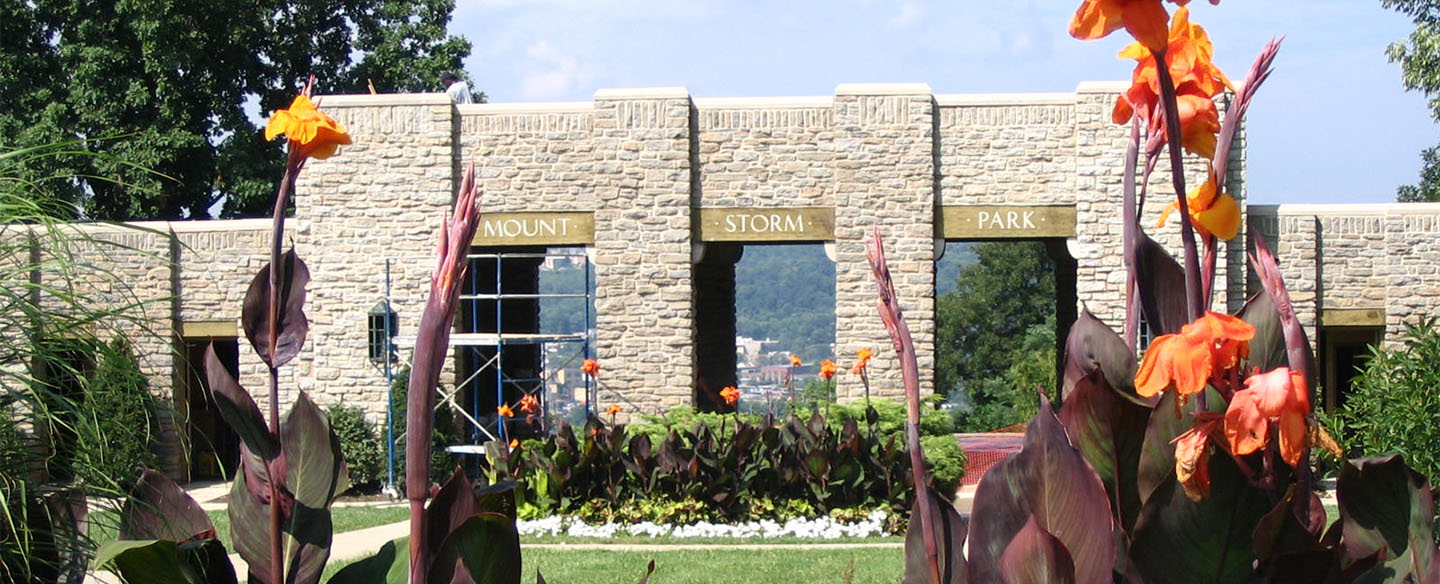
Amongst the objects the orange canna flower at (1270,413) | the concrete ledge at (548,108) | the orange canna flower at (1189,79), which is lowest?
the orange canna flower at (1270,413)

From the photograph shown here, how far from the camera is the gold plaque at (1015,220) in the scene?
60.9ft

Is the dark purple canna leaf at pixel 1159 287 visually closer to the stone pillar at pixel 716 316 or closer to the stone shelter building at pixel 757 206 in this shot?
the stone shelter building at pixel 757 206

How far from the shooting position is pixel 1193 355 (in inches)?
71.9

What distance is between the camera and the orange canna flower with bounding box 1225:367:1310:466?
1809 mm

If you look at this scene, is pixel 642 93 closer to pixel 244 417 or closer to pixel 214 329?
pixel 214 329

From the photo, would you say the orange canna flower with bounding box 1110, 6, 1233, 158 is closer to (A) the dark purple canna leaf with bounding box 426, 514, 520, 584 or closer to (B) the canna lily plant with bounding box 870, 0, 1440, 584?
(B) the canna lily plant with bounding box 870, 0, 1440, 584

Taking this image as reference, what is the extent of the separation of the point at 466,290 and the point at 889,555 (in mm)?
12690

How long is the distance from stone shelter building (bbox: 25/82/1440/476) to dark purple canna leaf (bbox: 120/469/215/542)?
15302 mm

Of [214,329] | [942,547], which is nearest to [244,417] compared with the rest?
[942,547]

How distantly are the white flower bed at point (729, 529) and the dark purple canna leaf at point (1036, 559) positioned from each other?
31.3ft

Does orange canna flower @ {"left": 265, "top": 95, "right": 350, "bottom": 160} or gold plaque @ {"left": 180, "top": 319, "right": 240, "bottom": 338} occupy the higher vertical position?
orange canna flower @ {"left": 265, "top": 95, "right": 350, "bottom": 160}

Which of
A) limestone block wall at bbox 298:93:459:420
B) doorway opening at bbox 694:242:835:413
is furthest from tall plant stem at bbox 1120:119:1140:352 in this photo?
doorway opening at bbox 694:242:835:413

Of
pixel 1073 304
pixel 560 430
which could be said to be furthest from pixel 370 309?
pixel 1073 304

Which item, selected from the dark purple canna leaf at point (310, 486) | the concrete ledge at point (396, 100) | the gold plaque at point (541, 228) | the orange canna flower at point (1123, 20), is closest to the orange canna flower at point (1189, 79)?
the orange canna flower at point (1123, 20)
